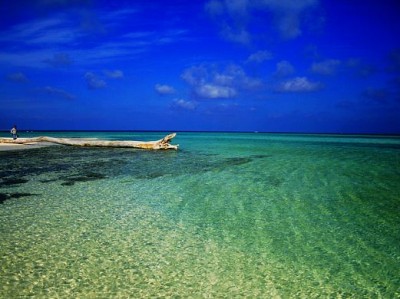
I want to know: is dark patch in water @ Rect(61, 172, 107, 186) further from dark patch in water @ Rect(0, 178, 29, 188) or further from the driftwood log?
the driftwood log

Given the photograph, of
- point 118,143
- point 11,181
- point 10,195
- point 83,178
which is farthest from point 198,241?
point 118,143

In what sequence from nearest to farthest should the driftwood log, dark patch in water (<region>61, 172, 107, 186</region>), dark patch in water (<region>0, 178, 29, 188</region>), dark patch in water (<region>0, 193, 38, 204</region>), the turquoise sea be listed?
the turquoise sea < dark patch in water (<region>0, 193, 38, 204</region>) < dark patch in water (<region>0, 178, 29, 188</region>) < dark patch in water (<region>61, 172, 107, 186</region>) < the driftwood log

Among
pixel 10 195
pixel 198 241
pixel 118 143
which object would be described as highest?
pixel 118 143

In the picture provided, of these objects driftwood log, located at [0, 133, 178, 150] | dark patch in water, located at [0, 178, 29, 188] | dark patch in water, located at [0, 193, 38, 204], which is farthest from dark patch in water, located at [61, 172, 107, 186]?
driftwood log, located at [0, 133, 178, 150]

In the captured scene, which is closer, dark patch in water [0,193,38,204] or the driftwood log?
dark patch in water [0,193,38,204]

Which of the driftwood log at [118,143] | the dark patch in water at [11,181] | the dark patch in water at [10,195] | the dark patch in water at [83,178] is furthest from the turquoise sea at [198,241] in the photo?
the driftwood log at [118,143]

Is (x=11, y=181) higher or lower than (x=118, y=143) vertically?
lower

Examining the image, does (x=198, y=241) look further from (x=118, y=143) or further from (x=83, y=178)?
(x=118, y=143)

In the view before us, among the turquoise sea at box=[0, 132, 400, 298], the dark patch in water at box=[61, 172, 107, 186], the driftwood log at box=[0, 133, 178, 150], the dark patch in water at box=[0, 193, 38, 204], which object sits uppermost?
the driftwood log at box=[0, 133, 178, 150]

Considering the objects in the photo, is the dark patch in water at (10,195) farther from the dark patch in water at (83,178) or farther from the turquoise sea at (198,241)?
the dark patch in water at (83,178)

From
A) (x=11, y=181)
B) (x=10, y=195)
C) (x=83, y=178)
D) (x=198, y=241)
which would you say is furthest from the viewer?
(x=83, y=178)

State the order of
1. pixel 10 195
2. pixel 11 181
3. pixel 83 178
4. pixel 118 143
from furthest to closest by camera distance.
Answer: pixel 118 143 < pixel 83 178 < pixel 11 181 < pixel 10 195

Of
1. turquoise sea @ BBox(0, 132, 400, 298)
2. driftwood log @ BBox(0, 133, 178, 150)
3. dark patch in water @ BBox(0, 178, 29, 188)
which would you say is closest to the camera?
turquoise sea @ BBox(0, 132, 400, 298)

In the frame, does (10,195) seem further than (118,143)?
No
